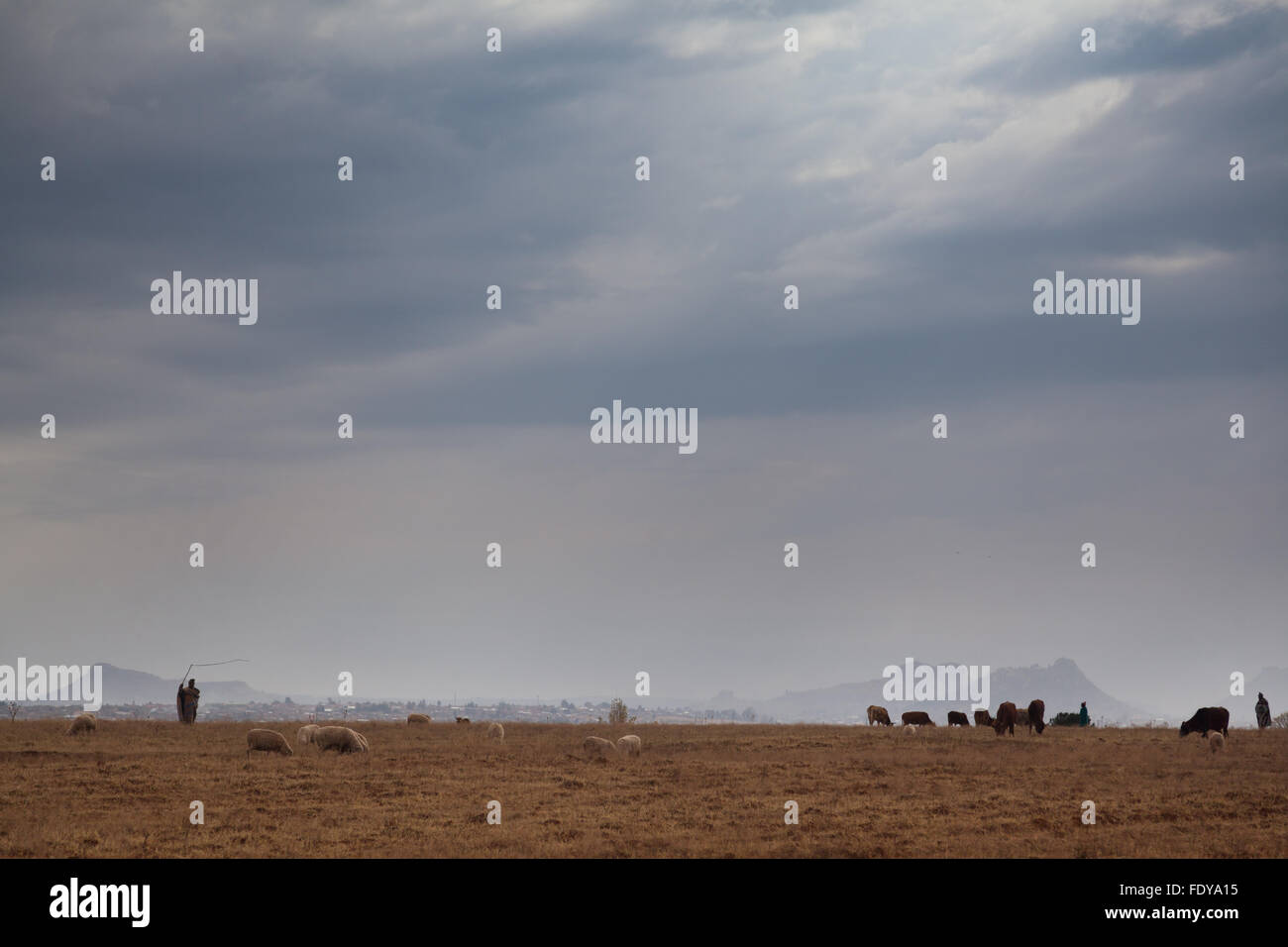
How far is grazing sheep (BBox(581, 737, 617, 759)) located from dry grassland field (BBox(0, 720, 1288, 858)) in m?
0.76

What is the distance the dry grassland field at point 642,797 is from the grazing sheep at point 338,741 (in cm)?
67

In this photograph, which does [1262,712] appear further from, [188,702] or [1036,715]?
[188,702]

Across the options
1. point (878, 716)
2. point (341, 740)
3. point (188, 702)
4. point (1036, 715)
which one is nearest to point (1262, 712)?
point (1036, 715)

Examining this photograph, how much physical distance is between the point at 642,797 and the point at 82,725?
→ 74.9 ft

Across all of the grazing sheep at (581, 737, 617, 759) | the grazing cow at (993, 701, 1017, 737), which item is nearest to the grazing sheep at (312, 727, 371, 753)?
the grazing sheep at (581, 737, 617, 759)

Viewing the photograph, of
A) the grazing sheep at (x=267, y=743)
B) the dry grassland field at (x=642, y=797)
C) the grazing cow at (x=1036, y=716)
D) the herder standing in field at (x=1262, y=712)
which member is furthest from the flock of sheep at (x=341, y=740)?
the herder standing in field at (x=1262, y=712)

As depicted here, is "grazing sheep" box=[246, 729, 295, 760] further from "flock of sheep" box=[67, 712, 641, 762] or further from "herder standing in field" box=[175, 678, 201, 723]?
"herder standing in field" box=[175, 678, 201, 723]

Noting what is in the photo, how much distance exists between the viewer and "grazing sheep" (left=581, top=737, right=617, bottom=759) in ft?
120

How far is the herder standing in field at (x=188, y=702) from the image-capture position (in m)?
46.3

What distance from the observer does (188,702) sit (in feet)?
154
